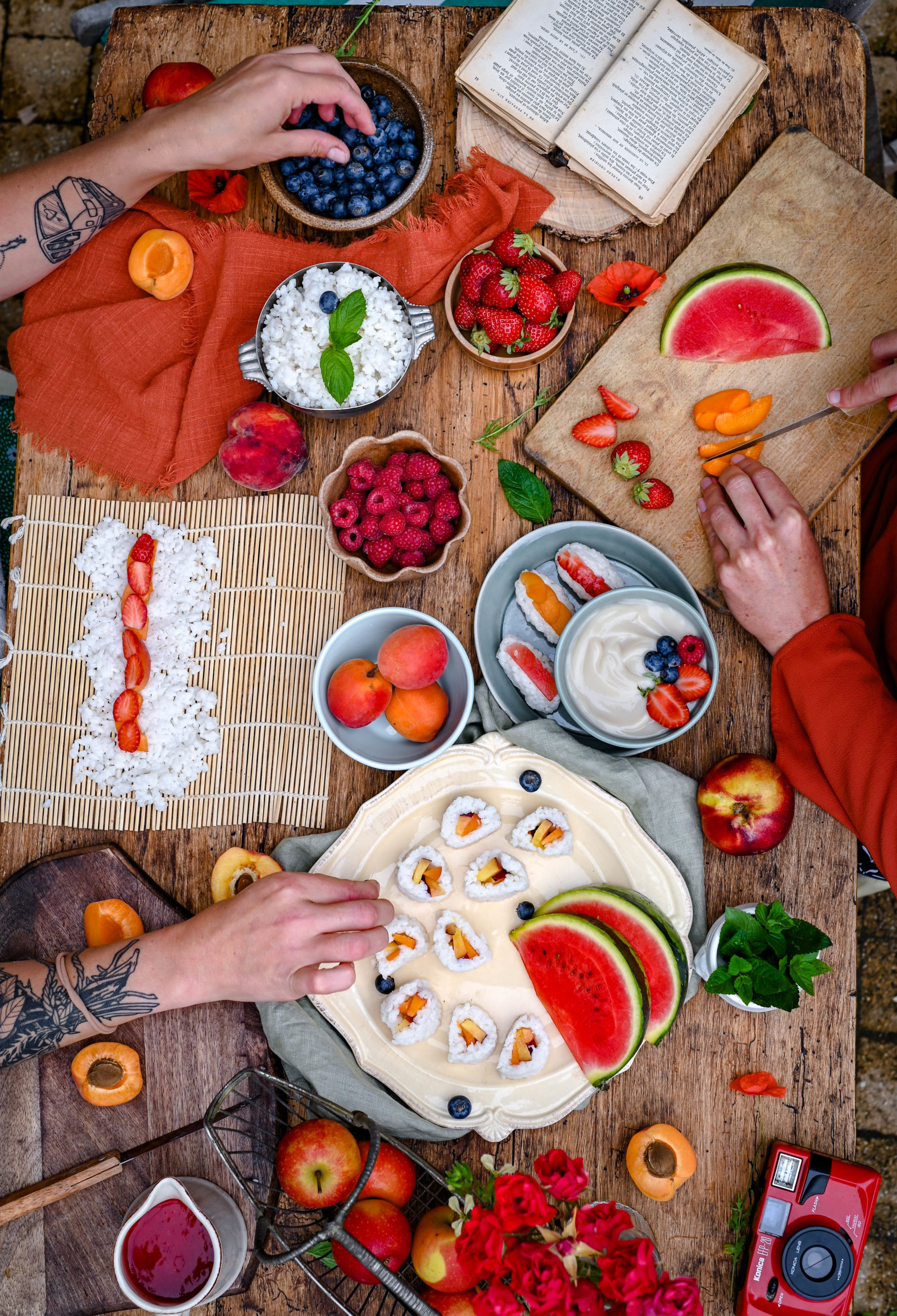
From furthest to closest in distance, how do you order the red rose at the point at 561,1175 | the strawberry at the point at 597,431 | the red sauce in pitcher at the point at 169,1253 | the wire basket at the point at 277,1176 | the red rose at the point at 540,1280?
1. the strawberry at the point at 597,431
2. the wire basket at the point at 277,1176
3. the red sauce in pitcher at the point at 169,1253
4. the red rose at the point at 561,1175
5. the red rose at the point at 540,1280

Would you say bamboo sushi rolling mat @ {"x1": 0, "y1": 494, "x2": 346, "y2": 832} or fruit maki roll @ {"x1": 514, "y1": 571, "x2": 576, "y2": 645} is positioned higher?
fruit maki roll @ {"x1": 514, "y1": 571, "x2": 576, "y2": 645}

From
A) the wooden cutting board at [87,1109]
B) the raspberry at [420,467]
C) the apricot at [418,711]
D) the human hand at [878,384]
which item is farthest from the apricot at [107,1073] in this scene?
the human hand at [878,384]

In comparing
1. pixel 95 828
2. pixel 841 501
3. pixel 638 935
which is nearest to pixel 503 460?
pixel 841 501

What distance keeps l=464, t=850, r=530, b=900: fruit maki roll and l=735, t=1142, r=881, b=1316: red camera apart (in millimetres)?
646

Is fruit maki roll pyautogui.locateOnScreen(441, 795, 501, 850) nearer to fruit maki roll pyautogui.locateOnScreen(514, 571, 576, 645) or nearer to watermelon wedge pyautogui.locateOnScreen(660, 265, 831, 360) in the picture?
fruit maki roll pyautogui.locateOnScreen(514, 571, 576, 645)

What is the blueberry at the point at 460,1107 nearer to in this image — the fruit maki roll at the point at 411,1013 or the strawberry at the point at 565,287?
the fruit maki roll at the point at 411,1013

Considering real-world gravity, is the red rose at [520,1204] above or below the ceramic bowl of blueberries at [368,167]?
below

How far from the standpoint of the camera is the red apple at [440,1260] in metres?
1.33

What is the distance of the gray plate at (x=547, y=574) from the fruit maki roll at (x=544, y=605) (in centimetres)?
3

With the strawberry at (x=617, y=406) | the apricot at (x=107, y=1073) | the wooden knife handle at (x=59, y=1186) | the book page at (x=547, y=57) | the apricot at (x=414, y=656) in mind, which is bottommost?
the wooden knife handle at (x=59, y=1186)

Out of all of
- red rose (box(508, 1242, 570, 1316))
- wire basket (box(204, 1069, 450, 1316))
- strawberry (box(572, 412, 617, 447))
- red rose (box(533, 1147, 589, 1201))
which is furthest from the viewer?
strawberry (box(572, 412, 617, 447))

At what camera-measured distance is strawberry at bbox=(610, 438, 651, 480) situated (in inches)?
58.7

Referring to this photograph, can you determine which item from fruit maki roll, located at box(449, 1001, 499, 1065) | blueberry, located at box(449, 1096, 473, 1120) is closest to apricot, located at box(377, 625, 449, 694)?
fruit maki roll, located at box(449, 1001, 499, 1065)

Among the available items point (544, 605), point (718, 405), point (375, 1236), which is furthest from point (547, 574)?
point (375, 1236)
